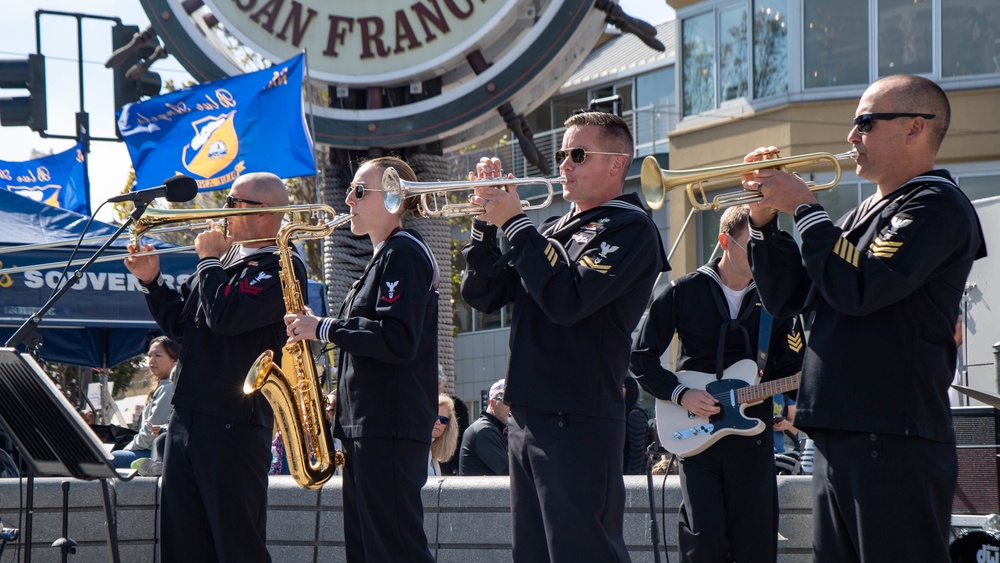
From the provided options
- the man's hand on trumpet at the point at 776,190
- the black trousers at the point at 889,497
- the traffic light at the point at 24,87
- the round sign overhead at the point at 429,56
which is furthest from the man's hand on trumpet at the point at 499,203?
the traffic light at the point at 24,87

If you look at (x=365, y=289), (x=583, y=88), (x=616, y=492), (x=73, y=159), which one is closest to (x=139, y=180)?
(x=73, y=159)

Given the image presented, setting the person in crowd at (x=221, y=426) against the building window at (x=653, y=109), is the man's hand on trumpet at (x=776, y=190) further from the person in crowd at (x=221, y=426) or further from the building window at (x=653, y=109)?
the building window at (x=653, y=109)

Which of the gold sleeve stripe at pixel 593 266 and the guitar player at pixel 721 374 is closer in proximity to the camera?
the gold sleeve stripe at pixel 593 266

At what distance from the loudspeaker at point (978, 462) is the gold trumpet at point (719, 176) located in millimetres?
1854

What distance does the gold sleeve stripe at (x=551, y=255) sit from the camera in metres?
4.30

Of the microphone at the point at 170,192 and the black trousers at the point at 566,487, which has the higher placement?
the microphone at the point at 170,192

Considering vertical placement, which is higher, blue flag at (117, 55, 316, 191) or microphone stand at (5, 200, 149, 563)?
blue flag at (117, 55, 316, 191)

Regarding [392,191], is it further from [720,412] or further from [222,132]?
[222,132]

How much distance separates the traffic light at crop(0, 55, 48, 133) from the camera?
1197 centimetres

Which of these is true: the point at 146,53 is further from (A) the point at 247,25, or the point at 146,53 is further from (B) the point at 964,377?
(B) the point at 964,377

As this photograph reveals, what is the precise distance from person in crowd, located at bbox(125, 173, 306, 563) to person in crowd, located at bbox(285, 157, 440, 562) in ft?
1.20

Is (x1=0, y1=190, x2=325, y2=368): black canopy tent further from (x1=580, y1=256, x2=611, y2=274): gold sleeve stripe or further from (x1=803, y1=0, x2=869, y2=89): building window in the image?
(x1=803, y1=0, x2=869, y2=89): building window

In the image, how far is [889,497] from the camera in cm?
356

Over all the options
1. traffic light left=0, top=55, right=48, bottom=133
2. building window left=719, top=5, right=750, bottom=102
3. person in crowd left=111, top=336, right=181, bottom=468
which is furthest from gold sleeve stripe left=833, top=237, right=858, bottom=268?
building window left=719, top=5, right=750, bottom=102
